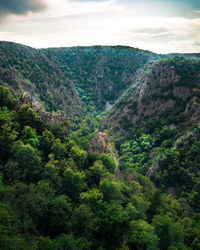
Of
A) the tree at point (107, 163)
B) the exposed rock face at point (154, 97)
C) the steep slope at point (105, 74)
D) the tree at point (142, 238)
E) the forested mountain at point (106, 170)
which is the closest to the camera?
the forested mountain at point (106, 170)

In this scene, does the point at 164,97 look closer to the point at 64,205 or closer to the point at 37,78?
the point at 37,78

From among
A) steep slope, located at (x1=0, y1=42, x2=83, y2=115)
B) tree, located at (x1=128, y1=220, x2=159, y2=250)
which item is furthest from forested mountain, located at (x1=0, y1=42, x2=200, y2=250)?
steep slope, located at (x1=0, y1=42, x2=83, y2=115)

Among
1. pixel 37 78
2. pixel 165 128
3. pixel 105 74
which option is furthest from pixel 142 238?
pixel 105 74

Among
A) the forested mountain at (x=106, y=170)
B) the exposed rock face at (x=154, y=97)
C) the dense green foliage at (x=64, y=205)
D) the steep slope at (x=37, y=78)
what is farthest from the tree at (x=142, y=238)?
the steep slope at (x=37, y=78)

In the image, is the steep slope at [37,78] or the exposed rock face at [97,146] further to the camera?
the steep slope at [37,78]

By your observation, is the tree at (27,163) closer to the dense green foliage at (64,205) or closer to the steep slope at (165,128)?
the dense green foliage at (64,205)

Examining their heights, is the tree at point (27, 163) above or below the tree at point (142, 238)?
above
